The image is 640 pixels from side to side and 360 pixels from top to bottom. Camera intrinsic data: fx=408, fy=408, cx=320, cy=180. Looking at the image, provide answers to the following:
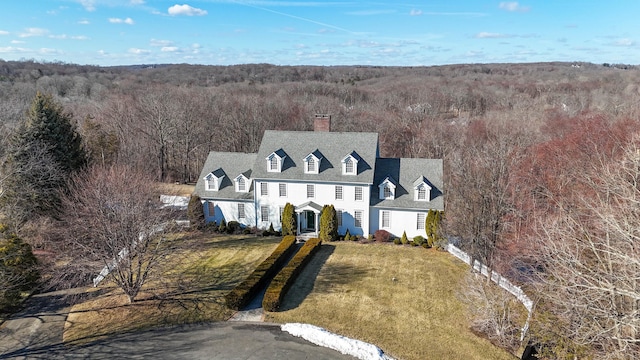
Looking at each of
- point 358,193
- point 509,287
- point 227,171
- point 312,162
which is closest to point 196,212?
point 227,171

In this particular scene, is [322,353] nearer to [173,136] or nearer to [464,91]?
[173,136]

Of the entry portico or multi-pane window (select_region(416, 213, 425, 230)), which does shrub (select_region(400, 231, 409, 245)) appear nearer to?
multi-pane window (select_region(416, 213, 425, 230))

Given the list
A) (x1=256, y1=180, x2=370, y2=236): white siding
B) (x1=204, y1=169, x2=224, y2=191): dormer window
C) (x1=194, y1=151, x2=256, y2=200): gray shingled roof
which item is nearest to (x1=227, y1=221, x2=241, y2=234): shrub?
(x1=256, y1=180, x2=370, y2=236): white siding

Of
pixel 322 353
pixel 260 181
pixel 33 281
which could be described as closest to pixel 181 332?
pixel 322 353

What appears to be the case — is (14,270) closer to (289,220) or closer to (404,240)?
(289,220)

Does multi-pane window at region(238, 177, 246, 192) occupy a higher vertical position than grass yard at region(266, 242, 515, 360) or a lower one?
higher

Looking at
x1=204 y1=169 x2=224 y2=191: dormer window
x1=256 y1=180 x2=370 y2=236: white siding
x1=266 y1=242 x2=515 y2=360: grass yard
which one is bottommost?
x1=266 y1=242 x2=515 y2=360: grass yard
